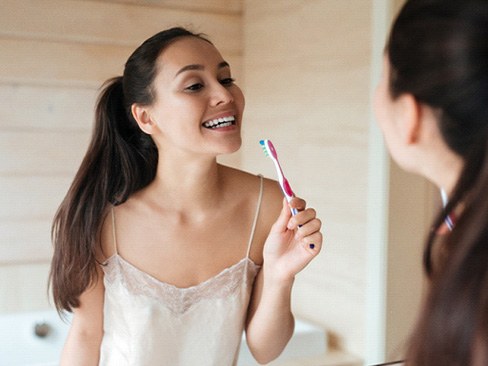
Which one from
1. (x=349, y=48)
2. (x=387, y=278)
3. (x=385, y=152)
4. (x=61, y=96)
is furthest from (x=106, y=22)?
(x=387, y=278)

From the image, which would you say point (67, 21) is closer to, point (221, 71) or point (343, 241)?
point (343, 241)

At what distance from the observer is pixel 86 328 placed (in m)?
1.12

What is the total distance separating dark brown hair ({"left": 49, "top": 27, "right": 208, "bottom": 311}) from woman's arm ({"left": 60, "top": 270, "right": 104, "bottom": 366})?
0.02 meters

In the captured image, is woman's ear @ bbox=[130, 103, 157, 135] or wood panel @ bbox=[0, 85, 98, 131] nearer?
woman's ear @ bbox=[130, 103, 157, 135]

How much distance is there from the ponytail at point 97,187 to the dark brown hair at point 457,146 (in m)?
0.65

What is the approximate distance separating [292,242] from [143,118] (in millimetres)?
295

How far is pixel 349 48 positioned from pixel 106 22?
774 mm

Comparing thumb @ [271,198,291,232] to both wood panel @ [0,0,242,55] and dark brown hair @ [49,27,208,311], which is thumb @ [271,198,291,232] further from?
wood panel @ [0,0,242,55]

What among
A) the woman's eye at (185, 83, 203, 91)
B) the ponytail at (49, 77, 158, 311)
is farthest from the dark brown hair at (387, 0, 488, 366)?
the ponytail at (49, 77, 158, 311)

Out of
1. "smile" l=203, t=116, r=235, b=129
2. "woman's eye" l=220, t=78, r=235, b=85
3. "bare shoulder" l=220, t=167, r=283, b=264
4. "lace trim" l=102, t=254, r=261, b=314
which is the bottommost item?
"lace trim" l=102, t=254, r=261, b=314

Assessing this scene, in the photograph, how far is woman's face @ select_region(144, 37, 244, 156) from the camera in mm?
1000

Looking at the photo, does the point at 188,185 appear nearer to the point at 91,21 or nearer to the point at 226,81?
the point at 226,81

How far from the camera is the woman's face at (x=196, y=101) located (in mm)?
1000

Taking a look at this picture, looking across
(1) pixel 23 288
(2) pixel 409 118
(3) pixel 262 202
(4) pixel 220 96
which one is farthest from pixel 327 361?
(2) pixel 409 118
